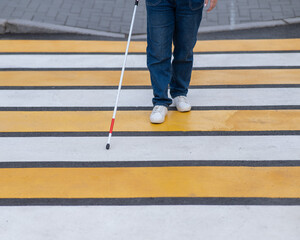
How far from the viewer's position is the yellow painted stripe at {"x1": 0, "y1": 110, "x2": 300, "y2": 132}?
480 centimetres

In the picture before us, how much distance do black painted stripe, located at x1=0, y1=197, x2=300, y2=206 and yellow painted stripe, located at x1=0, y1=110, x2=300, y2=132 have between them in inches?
45.9

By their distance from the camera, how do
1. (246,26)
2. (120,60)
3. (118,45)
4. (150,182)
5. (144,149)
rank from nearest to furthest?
(150,182)
(144,149)
(120,60)
(118,45)
(246,26)

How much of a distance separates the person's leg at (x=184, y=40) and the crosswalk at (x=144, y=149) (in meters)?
0.29

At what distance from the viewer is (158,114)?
191 inches

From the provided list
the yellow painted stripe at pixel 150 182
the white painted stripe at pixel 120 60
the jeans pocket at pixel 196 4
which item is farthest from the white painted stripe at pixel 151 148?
the white painted stripe at pixel 120 60

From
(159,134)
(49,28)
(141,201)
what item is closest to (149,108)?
(159,134)

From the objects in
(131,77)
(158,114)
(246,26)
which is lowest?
(246,26)

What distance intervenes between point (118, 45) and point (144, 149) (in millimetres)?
2803

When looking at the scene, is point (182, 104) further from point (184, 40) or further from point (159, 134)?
point (184, 40)

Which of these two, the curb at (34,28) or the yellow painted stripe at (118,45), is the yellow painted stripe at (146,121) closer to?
the yellow painted stripe at (118,45)

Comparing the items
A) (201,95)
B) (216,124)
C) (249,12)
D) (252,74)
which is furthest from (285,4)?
(216,124)
